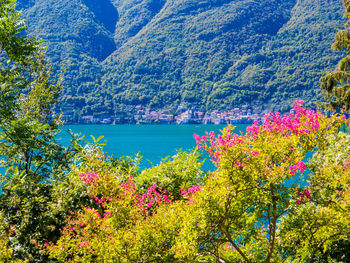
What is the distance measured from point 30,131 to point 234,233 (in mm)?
4199

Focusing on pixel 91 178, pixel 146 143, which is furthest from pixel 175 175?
pixel 146 143

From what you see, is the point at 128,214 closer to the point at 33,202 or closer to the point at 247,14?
the point at 33,202

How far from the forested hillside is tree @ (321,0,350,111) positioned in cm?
11059

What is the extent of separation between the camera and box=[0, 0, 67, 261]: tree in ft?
15.4

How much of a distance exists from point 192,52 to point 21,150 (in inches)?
6182

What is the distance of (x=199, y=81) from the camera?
148625mm

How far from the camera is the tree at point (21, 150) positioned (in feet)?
15.4

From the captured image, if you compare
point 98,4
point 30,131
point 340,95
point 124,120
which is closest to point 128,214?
point 30,131

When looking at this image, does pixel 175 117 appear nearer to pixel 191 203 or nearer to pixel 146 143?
pixel 146 143

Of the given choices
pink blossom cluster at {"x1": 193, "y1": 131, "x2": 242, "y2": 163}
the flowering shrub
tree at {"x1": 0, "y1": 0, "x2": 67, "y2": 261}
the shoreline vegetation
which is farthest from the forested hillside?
pink blossom cluster at {"x1": 193, "y1": 131, "x2": 242, "y2": 163}

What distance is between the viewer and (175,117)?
5669 inches

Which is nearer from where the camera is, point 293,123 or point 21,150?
point 293,123

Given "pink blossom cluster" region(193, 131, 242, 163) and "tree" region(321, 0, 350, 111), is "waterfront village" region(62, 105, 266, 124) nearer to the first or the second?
"tree" region(321, 0, 350, 111)

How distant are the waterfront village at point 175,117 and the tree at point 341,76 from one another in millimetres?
114656
